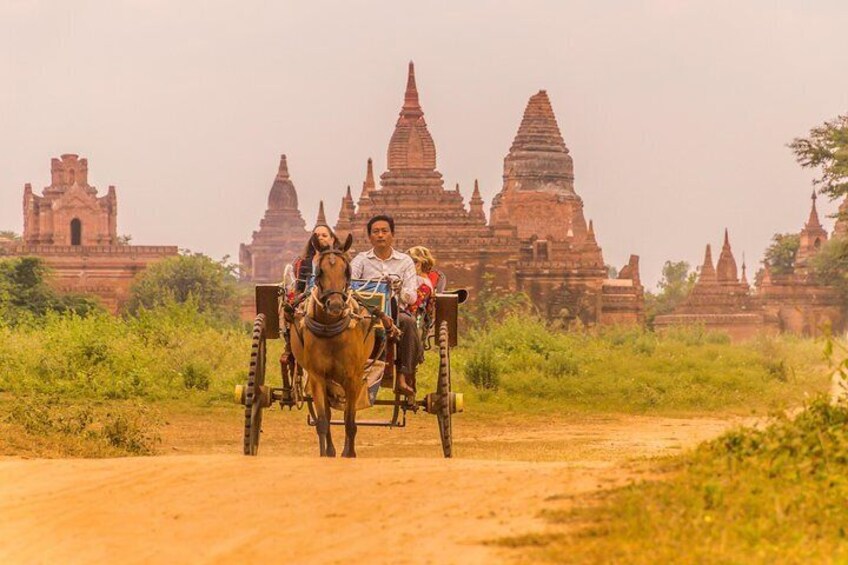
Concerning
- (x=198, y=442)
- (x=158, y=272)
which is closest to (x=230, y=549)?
(x=198, y=442)

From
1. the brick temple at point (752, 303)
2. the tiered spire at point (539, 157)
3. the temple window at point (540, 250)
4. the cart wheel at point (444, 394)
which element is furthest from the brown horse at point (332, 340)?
the tiered spire at point (539, 157)

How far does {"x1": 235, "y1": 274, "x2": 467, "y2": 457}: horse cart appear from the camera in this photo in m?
11.1

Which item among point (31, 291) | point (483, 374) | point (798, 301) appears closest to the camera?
point (483, 374)

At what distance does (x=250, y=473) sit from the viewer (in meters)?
9.17

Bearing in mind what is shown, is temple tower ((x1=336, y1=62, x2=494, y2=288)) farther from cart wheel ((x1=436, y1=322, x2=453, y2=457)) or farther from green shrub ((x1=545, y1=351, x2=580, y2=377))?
cart wheel ((x1=436, y1=322, x2=453, y2=457))

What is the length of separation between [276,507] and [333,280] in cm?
221

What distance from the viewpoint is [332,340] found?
10445 millimetres

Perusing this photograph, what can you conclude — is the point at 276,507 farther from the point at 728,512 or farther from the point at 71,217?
the point at 71,217

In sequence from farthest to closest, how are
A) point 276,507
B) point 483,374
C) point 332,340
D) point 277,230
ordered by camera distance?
point 277,230
point 483,374
point 332,340
point 276,507

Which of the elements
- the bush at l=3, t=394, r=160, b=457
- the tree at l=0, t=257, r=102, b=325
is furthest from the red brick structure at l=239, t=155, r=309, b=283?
the bush at l=3, t=394, r=160, b=457

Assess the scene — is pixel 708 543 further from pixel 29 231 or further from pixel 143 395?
pixel 29 231

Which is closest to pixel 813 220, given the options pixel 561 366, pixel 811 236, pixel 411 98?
pixel 811 236

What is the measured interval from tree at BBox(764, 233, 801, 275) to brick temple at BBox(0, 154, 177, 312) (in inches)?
929

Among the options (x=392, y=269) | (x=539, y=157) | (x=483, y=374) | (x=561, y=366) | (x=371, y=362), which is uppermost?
(x=539, y=157)
